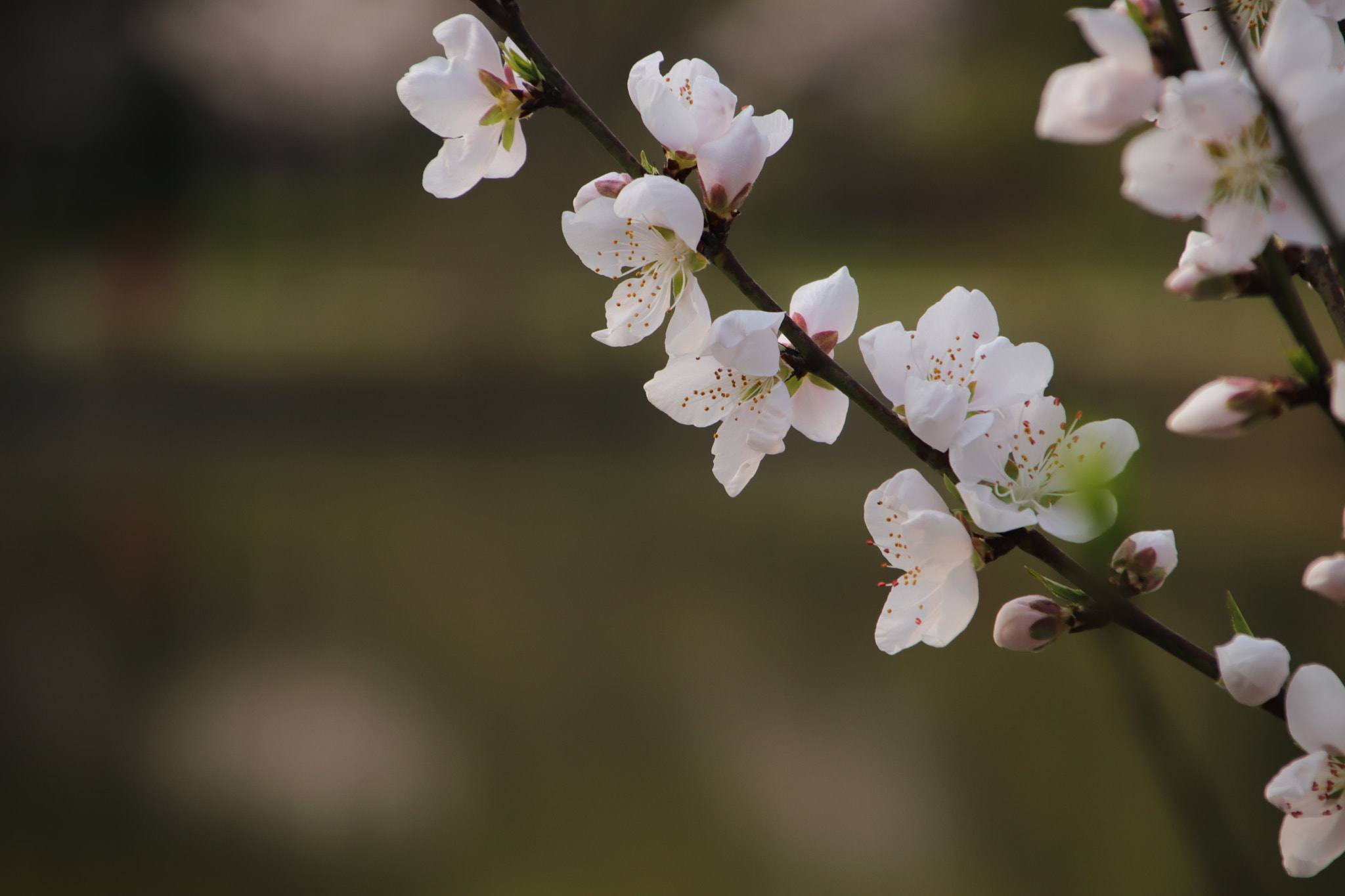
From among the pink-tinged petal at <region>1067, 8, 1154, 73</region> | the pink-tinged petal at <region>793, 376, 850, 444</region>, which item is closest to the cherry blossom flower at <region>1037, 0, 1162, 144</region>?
the pink-tinged petal at <region>1067, 8, 1154, 73</region>

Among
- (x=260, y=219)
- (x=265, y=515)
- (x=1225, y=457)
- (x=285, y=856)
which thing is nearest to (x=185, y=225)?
(x=260, y=219)

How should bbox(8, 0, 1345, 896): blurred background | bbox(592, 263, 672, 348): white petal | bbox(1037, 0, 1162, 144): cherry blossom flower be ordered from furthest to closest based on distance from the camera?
bbox(8, 0, 1345, 896): blurred background → bbox(592, 263, 672, 348): white petal → bbox(1037, 0, 1162, 144): cherry blossom flower

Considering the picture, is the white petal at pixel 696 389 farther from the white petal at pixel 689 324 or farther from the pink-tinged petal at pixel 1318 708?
the pink-tinged petal at pixel 1318 708

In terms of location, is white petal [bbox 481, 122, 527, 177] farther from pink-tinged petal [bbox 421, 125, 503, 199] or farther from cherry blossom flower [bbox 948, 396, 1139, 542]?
cherry blossom flower [bbox 948, 396, 1139, 542]

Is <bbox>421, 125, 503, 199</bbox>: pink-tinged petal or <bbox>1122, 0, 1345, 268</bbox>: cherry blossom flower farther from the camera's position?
<bbox>421, 125, 503, 199</bbox>: pink-tinged petal

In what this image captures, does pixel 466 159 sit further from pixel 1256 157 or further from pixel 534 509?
pixel 534 509

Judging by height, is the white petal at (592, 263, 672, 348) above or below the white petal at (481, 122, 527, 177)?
below

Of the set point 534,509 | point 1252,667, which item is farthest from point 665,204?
point 534,509
